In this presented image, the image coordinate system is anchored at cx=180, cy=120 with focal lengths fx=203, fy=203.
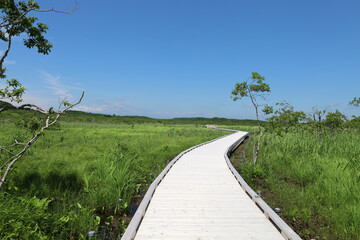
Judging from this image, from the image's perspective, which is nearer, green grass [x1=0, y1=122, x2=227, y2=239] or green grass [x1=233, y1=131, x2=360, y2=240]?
green grass [x1=0, y1=122, x2=227, y2=239]

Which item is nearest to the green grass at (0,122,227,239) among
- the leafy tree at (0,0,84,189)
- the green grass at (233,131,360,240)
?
the leafy tree at (0,0,84,189)

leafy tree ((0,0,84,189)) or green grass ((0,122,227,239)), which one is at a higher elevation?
leafy tree ((0,0,84,189))

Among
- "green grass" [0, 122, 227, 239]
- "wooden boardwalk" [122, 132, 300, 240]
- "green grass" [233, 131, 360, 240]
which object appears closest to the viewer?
"wooden boardwalk" [122, 132, 300, 240]

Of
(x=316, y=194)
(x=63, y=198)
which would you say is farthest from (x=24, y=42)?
(x=316, y=194)

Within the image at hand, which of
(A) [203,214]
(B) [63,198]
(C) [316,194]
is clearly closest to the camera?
(A) [203,214]

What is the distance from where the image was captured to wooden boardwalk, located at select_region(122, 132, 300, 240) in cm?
333

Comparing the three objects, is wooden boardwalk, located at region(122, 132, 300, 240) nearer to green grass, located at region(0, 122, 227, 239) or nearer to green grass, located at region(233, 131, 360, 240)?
green grass, located at region(0, 122, 227, 239)

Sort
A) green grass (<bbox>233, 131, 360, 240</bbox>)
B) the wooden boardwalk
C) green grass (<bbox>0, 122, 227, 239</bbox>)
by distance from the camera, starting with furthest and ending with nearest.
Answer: green grass (<bbox>233, 131, 360, 240</bbox>) → green grass (<bbox>0, 122, 227, 239</bbox>) → the wooden boardwalk

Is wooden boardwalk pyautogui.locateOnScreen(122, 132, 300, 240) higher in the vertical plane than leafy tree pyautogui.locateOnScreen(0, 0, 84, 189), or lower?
lower

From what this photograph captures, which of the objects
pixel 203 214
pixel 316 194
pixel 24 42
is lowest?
pixel 316 194

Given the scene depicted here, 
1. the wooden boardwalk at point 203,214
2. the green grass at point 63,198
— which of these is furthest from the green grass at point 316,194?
the green grass at point 63,198

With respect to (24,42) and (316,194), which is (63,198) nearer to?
(24,42)

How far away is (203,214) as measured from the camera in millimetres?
4020

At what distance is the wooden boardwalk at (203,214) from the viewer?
131 inches
